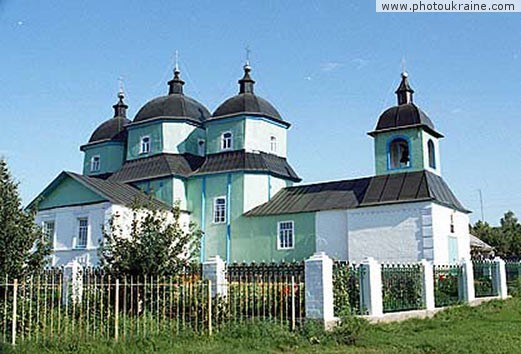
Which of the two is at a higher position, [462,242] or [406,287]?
[462,242]

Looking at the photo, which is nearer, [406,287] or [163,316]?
[163,316]

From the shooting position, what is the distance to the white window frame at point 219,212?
1203 inches

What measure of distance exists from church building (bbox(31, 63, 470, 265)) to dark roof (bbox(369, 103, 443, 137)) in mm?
49

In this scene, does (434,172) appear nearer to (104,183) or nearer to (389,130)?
(389,130)

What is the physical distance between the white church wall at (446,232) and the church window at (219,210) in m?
10.4

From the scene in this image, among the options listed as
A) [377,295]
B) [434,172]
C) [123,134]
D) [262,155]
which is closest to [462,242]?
[434,172]

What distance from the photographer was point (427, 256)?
81.8ft

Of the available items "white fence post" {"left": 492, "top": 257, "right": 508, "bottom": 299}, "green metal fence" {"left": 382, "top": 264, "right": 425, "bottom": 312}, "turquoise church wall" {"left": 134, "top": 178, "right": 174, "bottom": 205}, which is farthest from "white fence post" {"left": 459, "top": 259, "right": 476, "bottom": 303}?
"turquoise church wall" {"left": 134, "top": 178, "right": 174, "bottom": 205}

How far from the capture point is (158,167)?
32188 mm

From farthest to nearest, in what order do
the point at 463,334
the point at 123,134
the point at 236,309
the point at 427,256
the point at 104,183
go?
the point at 123,134
the point at 104,183
the point at 427,256
the point at 236,309
the point at 463,334

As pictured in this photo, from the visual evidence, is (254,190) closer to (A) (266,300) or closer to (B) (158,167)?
(B) (158,167)

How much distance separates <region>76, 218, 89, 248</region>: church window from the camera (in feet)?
93.8

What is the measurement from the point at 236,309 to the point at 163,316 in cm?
163

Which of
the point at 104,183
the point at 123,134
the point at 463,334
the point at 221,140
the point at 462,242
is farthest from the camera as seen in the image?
the point at 123,134
